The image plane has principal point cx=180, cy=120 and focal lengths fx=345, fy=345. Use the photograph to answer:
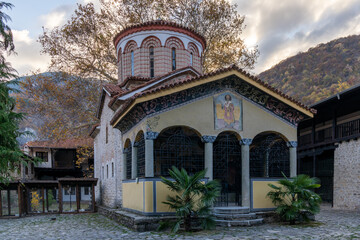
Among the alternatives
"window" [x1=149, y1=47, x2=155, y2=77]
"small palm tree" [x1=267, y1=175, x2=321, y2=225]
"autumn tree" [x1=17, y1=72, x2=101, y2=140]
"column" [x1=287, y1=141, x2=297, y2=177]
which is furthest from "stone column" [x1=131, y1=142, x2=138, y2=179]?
"autumn tree" [x1=17, y1=72, x2=101, y2=140]

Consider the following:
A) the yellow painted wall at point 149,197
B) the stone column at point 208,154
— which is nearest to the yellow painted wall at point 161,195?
the yellow painted wall at point 149,197

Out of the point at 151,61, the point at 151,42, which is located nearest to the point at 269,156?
the point at 151,61

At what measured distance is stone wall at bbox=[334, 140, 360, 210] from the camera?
15.3 m

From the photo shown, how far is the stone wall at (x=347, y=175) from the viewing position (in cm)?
1528

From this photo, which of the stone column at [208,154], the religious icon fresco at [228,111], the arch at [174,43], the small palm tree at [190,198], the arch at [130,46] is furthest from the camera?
the arch at [130,46]

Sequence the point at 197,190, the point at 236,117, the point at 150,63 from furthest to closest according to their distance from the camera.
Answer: the point at 150,63
the point at 236,117
the point at 197,190

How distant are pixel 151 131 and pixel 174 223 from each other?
270cm

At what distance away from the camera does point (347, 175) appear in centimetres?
1603

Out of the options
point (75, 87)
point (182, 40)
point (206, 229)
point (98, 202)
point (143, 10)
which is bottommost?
point (98, 202)

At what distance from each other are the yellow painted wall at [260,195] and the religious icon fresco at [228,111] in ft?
6.46

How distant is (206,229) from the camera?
370 inches

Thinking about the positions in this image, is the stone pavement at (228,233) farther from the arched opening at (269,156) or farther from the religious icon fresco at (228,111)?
the religious icon fresco at (228,111)

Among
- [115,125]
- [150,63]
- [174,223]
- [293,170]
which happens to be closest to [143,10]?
[150,63]

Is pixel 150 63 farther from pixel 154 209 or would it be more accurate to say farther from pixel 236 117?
pixel 154 209
